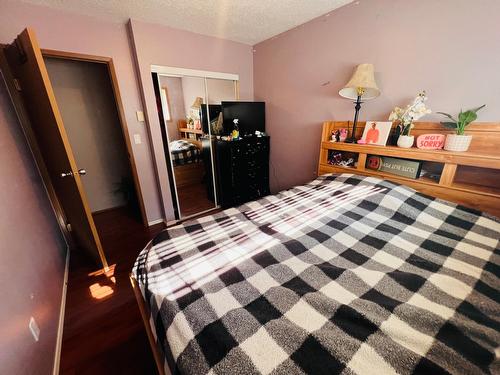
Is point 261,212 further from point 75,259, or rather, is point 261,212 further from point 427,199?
point 75,259

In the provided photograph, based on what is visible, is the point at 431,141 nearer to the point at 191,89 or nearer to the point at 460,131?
the point at 460,131

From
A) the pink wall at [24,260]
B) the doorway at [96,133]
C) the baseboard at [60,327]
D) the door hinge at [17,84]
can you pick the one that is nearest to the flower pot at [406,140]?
the pink wall at [24,260]

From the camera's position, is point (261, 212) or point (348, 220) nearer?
point (348, 220)

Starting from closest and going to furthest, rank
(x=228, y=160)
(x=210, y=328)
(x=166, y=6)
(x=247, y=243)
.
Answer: (x=210, y=328)
(x=247, y=243)
(x=166, y=6)
(x=228, y=160)

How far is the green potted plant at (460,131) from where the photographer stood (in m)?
1.33

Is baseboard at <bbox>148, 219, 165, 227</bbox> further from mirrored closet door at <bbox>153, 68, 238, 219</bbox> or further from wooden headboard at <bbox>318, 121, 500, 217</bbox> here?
wooden headboard at <bbox>318, 121, 500, 217</bbox>

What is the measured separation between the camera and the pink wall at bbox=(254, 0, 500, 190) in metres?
1.36

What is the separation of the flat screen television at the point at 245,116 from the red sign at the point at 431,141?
75.3 inches

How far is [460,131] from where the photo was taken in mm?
1380

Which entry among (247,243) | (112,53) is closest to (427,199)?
(247,243)

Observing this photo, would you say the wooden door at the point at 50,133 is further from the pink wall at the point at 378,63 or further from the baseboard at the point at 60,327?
the pink wall at the point at 378,63

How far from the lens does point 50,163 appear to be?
1857 millimetres

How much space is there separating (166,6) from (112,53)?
76 cm

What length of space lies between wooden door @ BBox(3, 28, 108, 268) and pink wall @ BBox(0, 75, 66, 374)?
0.13 m
